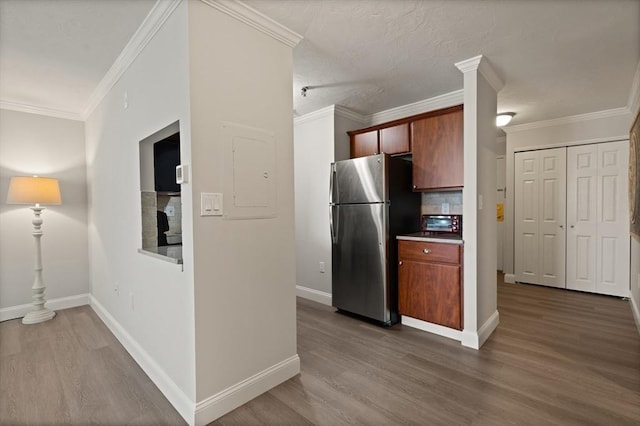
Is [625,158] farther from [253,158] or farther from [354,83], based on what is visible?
[253,158]

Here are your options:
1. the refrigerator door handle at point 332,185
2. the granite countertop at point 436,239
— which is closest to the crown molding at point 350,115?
the refrigerator door handle at point 332,185

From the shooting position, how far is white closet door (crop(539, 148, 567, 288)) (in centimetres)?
438

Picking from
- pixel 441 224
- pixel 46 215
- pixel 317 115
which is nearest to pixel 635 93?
pixel 441 224

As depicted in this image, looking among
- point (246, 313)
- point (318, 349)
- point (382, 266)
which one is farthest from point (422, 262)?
point (246, 313)

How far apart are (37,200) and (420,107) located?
4.31 meters

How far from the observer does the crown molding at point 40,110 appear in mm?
3334

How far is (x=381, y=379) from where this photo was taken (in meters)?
2.14

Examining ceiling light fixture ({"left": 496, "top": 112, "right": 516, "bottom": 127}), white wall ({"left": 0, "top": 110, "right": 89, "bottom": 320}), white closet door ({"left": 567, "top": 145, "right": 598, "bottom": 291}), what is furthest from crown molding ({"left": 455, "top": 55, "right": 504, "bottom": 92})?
white wall ({"left": 0, "top": 110, "right": 89, "bottom": 320})

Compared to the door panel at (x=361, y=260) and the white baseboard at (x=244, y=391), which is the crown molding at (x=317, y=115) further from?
the white baseboard at (x=244, y=391)

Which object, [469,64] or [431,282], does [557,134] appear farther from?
[431,282]

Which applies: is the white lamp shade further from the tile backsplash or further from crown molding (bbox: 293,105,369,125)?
the tile backsplash

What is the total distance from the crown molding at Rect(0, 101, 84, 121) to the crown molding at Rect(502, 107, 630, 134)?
6.05 m

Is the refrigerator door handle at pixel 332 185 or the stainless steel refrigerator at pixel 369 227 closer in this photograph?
the stainless steel refrigerator at pixel 369 227

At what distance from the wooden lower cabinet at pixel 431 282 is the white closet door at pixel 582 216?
112 inches
